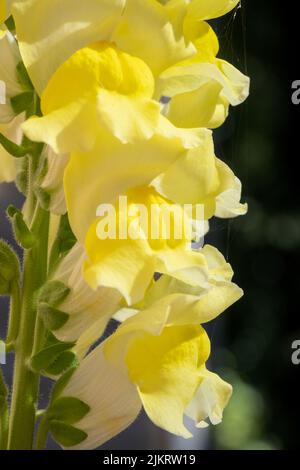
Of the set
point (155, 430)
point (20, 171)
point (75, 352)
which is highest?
point (20, 171)

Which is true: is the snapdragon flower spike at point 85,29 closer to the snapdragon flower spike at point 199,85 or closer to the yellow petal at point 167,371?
the snapdragon flower spike at point 199,85

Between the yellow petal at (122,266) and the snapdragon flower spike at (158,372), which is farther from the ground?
the yellow petal at (122,266)

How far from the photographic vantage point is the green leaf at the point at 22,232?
2.71ft

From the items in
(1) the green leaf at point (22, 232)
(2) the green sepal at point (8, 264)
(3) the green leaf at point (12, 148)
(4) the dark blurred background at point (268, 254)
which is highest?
(3) the green leaf at point (12, 148)

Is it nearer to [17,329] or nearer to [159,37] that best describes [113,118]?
[159,37]

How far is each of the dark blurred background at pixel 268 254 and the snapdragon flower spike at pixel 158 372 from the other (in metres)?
2.57

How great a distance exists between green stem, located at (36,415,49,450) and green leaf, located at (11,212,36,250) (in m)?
0.14

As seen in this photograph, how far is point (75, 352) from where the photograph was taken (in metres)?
0.87

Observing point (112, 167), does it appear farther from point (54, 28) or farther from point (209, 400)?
point (209, 400)

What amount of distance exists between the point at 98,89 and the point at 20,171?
5.7 inches

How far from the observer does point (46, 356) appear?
813 mm

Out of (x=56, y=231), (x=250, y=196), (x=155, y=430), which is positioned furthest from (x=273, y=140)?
(x=56, y=231)

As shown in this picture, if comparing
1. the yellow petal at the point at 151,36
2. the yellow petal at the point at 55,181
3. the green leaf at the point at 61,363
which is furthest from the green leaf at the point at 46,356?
the yellow petal at the point at 151,36

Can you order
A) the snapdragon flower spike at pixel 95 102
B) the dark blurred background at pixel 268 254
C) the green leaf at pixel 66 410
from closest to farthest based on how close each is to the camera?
the snapdragon flower spike at pixel 95 102
the green leaf at pixel 66 410
the dark blurred background at pixel 268 254
